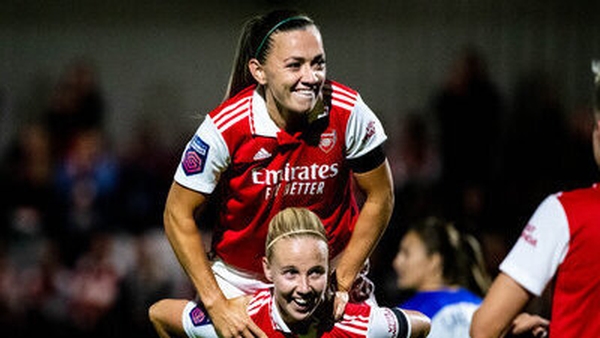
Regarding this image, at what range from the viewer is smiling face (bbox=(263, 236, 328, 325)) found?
3.42m

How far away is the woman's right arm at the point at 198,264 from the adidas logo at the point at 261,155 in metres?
0.22

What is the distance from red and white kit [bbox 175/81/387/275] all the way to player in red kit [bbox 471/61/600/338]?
3.73 ft

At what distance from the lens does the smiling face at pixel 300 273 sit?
3.42 m

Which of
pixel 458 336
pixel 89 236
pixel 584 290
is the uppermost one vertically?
pixel 584 290

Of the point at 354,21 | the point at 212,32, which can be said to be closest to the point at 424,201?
the point at 354,21

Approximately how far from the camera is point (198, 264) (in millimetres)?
3617

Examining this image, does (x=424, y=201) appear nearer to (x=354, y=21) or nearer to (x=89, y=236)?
(x=354, y=21)

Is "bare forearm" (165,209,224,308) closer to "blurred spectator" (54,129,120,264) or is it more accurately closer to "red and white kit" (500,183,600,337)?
"red and white kit" (500,183,600,337)

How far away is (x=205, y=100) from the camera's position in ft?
25.8

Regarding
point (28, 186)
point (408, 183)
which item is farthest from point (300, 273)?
point (28, 186)

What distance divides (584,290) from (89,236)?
16.7 feet

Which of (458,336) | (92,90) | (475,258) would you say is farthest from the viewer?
(92,90)

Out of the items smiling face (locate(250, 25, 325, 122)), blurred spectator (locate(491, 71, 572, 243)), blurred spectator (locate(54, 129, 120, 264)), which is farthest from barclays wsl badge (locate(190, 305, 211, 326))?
blurred spectator (locate(491, 71, 572, 243))

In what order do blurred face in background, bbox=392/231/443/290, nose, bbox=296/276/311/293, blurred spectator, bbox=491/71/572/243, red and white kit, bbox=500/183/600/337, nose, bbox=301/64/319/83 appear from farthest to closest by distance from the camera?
1. blurred spectator, bbox=491/71/572/243
2. blurred face in background, bbox=392/231/443/290
3. nose, bbox=301/64/319/83
4. nose, bbox=296/276/311/293
5. red and white kit, bbox=500/183/600/337
